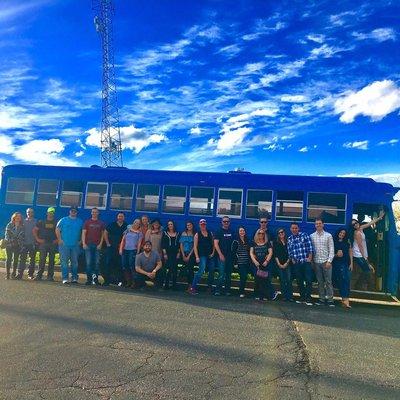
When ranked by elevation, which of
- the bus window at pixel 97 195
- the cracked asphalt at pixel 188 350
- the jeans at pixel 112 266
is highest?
the bus window at pixel 97 195

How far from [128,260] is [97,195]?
3.19m

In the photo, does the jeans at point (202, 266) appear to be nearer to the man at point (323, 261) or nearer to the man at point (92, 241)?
the man at point (323, 261)

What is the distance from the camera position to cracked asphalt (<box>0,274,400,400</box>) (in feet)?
14.6

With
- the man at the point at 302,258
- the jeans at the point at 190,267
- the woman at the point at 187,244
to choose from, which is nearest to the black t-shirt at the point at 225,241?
the woman at the point at 187,244

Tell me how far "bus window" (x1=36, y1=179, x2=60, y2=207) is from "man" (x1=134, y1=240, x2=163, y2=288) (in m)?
4.40

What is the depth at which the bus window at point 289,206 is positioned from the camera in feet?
38.3

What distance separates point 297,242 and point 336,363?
445cm

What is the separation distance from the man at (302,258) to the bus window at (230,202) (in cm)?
255

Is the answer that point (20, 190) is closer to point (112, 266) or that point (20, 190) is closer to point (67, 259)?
point (67, 259)

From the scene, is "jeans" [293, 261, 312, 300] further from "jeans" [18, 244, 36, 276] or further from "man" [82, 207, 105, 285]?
"jeans" [18, 244, 36, 276]

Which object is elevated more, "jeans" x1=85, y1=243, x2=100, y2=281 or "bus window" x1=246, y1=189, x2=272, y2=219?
"bus window" x1=246, y1=189, x2=272, y2=219

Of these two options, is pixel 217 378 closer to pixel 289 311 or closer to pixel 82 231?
pixel 289 311

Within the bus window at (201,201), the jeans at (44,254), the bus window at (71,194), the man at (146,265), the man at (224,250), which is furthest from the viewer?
the bus window at (71,194)

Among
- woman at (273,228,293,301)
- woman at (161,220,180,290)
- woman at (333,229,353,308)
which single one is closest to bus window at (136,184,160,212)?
woman at (161,220,180,290)
